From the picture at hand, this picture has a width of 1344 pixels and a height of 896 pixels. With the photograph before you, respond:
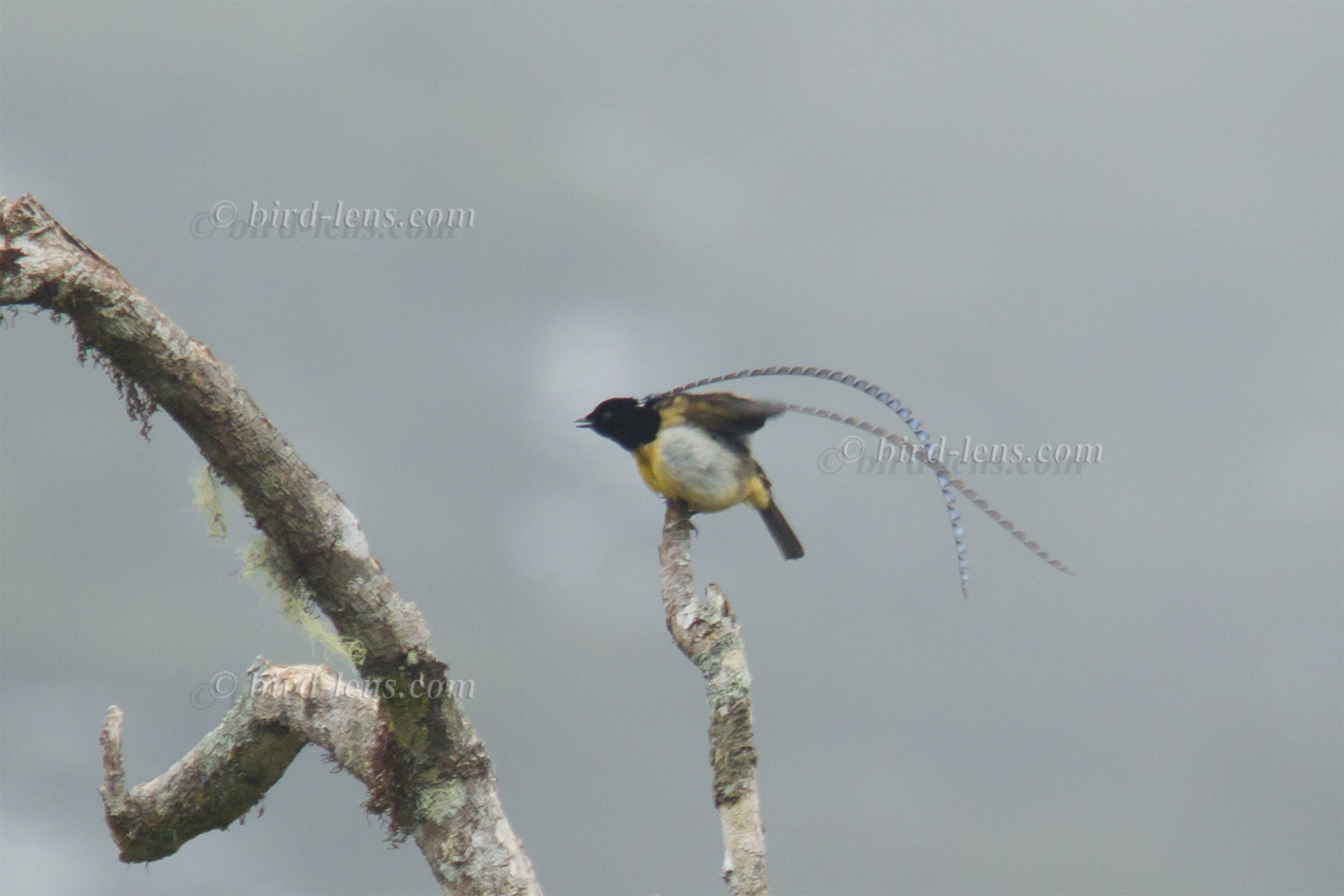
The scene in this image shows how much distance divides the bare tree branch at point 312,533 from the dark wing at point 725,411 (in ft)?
6.34

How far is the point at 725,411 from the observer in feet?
19.6

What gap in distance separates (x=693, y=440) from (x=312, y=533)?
214 cm

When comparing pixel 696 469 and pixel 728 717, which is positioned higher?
pixel 696 469

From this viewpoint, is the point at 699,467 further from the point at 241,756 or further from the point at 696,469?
the point at 241,756

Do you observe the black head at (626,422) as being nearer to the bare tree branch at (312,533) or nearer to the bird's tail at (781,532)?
the bird's tail at (781,532)

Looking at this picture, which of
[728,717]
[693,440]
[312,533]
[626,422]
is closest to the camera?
[312,533]

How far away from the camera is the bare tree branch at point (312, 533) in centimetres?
433

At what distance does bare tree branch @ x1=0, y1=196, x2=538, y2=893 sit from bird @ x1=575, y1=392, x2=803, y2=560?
5.45 feet

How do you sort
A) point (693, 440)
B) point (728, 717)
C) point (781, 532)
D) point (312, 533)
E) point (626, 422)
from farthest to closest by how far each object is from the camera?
point (781, 532), point (626, 422), point (693, 440), point (728, 717), point (312, 533)

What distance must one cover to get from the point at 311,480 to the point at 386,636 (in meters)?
0.69

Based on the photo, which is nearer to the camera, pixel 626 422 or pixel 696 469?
pixel 696 469

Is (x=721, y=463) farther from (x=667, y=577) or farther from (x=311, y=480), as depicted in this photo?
(x=311, y=480)

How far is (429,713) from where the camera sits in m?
4.98

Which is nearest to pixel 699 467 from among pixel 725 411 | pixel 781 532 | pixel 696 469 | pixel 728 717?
pixel 696 469
